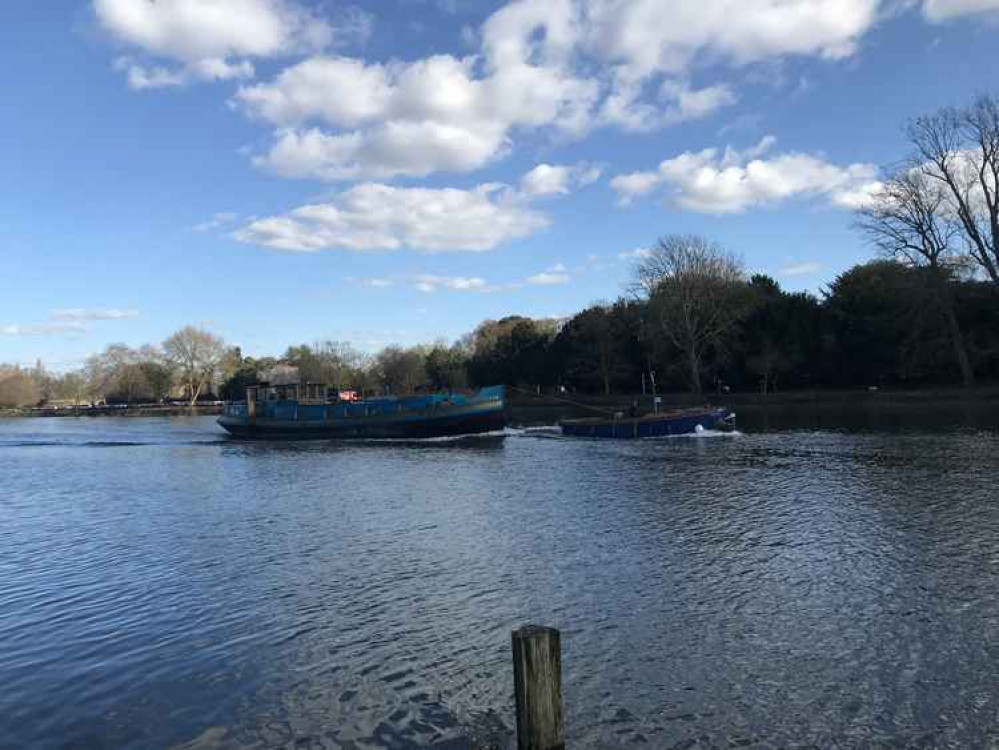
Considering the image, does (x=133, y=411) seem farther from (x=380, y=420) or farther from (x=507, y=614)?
(x=507, y=614)

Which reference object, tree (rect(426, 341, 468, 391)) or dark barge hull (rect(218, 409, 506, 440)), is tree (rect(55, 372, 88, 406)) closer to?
tree (rect(426, 341, 468, 391))

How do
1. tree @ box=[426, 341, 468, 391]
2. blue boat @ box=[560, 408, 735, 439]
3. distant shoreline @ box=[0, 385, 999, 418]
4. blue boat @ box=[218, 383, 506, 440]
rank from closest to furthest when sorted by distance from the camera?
blue boat @ box=[560, 408, 735, 439] < blue boat @ box=[218, 383, 506, 440] < distant shoreline @ box=[0, 385, 999, 418] < tree @ box=[426, 341, 468, 391]

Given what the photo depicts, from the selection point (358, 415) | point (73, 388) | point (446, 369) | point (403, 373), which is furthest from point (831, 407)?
point (73, 388)

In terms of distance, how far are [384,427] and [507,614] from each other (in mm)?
37360

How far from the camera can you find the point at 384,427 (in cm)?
4659

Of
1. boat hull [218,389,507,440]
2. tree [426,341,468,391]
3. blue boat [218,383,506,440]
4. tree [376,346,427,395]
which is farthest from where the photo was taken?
tree [376,346,427,395]

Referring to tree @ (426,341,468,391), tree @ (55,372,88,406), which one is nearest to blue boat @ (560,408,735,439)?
tree @ (426,341,468,391)

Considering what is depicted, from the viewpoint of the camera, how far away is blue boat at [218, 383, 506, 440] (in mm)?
44906

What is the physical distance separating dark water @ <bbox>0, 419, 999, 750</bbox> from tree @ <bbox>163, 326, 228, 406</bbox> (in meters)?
117

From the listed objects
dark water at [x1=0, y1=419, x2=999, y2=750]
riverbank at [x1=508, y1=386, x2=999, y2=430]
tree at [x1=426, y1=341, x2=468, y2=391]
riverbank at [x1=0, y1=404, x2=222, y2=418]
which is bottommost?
dark water at [x1=0, y1=419, x2=999, y2=750]

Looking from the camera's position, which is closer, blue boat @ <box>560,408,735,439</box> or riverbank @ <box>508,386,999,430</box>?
blue boat @ <box>560,408,735,439</box>

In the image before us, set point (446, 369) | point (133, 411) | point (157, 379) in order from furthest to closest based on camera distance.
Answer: point (157, 379) < point (133, 411) < point (446, 369)

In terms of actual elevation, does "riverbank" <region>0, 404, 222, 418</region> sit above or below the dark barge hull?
above

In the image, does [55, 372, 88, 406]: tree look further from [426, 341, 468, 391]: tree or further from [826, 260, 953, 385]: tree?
[826, 260, 953, 385]: tree
